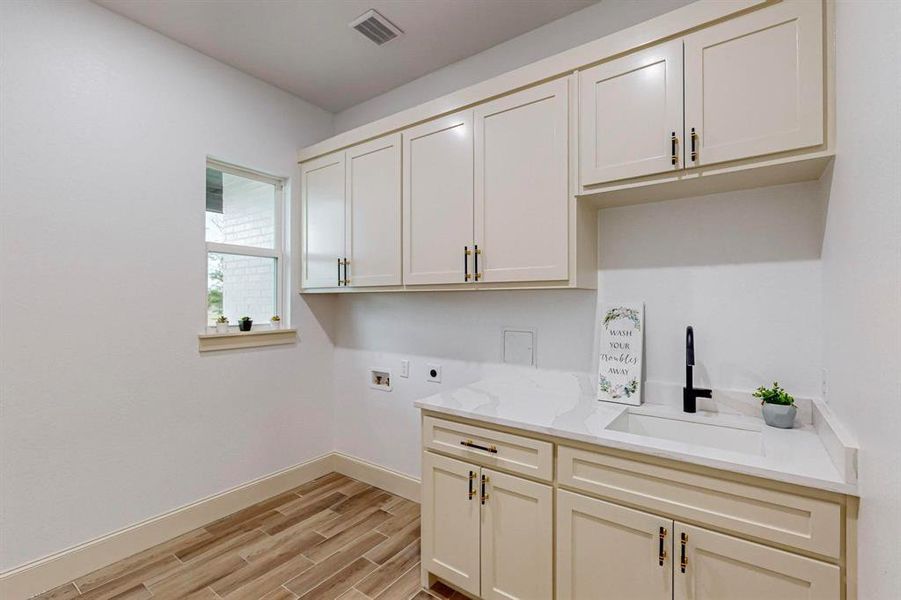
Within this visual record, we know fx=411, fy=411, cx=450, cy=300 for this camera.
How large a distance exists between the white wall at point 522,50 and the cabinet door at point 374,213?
1.93ft

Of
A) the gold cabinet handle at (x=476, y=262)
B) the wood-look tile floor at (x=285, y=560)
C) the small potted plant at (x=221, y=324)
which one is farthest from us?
the small potted plant at (x=221, y=324)

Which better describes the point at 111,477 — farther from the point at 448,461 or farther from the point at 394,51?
the point at 394,51

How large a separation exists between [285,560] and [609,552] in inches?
67.5

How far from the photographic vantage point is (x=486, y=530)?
177 centimetres

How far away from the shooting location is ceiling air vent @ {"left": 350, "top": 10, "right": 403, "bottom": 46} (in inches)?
87.3

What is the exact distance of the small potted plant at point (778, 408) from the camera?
1524mm

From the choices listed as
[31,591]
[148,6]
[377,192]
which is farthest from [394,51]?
[31,591]

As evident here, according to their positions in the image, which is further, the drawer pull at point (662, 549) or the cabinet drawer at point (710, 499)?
the drawer pull at point (662, 549)

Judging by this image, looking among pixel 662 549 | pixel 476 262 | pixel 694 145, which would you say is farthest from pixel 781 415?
pixel 476 262

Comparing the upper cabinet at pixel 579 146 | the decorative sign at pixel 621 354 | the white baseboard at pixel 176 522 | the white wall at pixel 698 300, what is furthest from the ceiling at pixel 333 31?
the white baseboard at pixel 176 522

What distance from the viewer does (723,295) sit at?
1781 millimetres

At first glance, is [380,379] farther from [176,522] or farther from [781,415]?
[781,415]

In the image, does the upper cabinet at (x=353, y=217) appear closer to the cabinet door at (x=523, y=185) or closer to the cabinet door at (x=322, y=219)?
the cabinet door at (x=322, y=219)

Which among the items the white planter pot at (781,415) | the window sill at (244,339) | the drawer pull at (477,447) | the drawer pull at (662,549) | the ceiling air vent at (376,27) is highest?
the ceiling air vent at (376,27)
